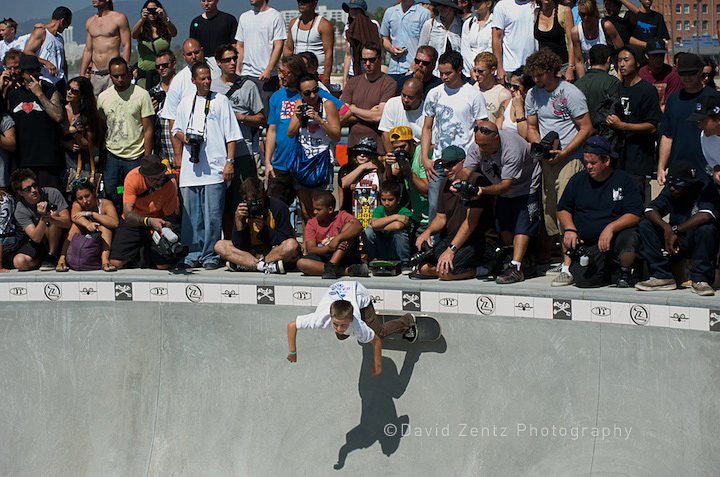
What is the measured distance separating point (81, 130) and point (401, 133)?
3.36 m

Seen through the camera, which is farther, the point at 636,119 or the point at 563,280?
the point at 636,119

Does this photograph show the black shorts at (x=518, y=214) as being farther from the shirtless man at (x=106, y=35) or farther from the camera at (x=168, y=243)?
the shirtless man at (x=106, y=35)

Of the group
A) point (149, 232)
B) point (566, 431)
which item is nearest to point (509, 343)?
point (566, 431)

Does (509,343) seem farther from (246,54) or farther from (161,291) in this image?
(246,54)

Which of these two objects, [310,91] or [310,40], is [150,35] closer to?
[310,40]

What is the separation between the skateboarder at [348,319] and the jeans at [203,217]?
2.05 meters

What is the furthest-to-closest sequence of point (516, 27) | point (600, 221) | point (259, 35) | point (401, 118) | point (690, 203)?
point (259, 35) → point (516, 27) → point (401, 118) → point (600, 221) → point (690, 203)

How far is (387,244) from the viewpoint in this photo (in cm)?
856

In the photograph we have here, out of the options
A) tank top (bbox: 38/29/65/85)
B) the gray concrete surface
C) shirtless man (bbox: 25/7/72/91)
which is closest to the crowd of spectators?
the gray concrete surface

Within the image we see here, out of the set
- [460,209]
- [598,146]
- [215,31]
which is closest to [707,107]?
[598,146]

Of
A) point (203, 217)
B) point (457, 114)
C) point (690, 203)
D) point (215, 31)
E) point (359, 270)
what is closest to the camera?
point (690, 203)

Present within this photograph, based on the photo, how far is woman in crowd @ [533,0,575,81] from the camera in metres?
9.80

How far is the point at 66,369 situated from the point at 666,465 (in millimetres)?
5349

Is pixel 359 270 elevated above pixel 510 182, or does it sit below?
below
